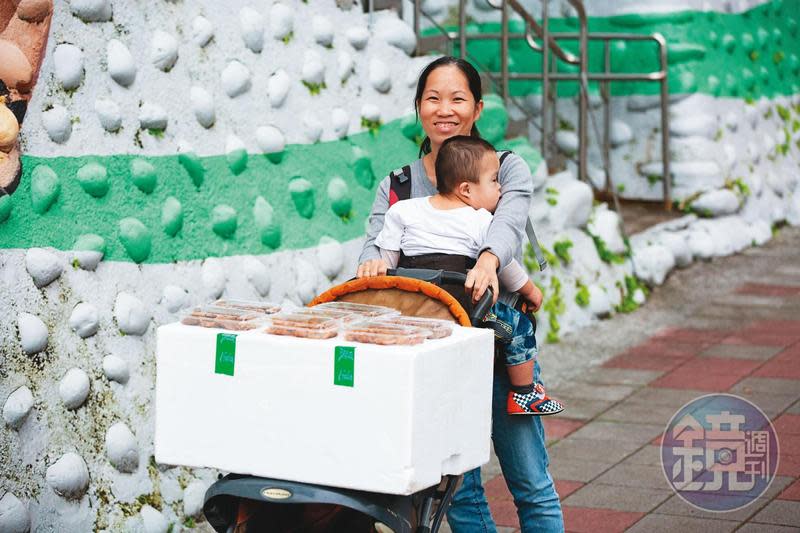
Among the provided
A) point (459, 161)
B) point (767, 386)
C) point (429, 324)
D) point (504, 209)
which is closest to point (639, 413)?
point (767, 386)

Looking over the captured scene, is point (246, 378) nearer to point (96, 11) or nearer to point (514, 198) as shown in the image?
point (514, 198)

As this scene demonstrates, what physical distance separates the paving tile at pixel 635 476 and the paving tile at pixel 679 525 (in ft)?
1.18

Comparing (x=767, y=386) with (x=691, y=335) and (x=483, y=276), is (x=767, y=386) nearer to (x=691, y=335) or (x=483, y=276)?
(x=691, y=335)

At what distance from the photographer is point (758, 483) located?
4.98 meters

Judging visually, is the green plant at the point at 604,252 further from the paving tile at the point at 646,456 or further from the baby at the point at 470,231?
the baby at the point at 470,231

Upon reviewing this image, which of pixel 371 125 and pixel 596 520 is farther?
pixel 371 125

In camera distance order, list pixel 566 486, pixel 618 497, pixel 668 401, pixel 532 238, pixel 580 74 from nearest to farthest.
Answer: pixel 532 238, pixel 618 497, pixel 566 486, pixel 668 401, pixel 580 74

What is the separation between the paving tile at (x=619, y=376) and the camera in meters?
6.65

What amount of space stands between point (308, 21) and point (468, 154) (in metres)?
2.35

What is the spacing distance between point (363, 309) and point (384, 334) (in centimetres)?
38

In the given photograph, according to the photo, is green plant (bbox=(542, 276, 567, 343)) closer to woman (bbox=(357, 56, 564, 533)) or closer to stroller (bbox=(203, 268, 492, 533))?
woman (bbox=(357, 56, 564, 533))

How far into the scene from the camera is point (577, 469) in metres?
5.32

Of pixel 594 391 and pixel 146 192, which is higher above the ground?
pixel 146 192

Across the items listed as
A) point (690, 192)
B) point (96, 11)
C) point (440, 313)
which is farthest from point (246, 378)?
point (690, 192)
